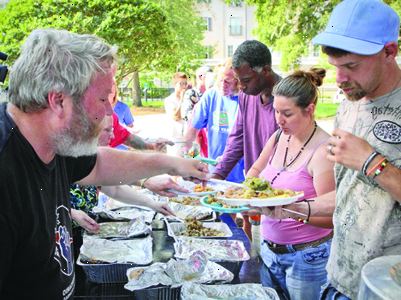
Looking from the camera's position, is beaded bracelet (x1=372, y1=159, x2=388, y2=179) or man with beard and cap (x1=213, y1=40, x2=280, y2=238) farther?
man with beard and cap (x1=213, y1=40, x2=280, y2=238)

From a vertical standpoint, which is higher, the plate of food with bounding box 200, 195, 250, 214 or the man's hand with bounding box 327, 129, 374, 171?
the man's hand with bounding box 327, 129, 374, 171

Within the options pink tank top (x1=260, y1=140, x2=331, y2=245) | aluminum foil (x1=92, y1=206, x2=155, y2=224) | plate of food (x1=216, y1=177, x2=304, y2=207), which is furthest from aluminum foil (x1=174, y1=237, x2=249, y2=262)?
aluminum foil (x1=92, y1=206, x2=155, y2=224)

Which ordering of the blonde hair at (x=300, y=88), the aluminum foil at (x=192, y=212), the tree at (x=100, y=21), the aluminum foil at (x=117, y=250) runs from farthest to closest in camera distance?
the tree at (x=100, y=21), the aluminum foil at (x=192, y=212), the blonde hair at (x=300, y=88), the aluminum foil at (x=117, y=250)

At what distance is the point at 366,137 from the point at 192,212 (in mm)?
1677

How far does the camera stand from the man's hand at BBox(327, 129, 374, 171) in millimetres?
1520

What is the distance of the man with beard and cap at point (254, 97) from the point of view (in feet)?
10.3

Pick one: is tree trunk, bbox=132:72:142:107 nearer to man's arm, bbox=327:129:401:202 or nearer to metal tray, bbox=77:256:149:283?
metal tray, bbox=77:256:149:283

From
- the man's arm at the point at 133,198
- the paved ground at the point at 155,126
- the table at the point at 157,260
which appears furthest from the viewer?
the paved ground at the point at 155,126

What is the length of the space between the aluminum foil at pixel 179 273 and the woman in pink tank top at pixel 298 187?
0.36 metres

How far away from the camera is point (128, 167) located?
2141 mm

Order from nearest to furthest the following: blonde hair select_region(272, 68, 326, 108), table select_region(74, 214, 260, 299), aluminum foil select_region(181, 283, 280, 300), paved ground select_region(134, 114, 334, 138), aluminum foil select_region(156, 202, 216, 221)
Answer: aluminum foil select_region(181, 283, 280, 300)
table select_region(74, 214, 260, 299)
blonde hair select_region(272, 68, 326, 108)
aluminum foil select_region(156, 202, 216, 221)
paved ground select_region(134, 114, 334, 138)

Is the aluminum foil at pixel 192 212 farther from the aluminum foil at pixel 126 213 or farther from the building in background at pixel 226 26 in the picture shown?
the building in background at pixel 226 26

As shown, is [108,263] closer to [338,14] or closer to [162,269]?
[162,269]

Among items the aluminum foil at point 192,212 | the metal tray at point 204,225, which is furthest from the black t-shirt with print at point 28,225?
the aluminum foil at point 192,212
